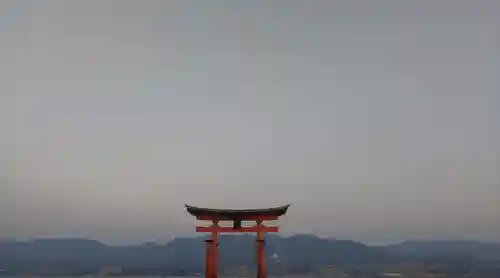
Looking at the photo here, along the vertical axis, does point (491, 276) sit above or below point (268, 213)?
below

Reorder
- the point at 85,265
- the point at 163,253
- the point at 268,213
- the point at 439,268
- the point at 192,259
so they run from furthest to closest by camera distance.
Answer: the point at 85,265 → the point at 163,253 → the point at 192,259 → the point at 439,268 → the point at 268,213

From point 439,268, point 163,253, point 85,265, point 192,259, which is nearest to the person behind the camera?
point 439,268

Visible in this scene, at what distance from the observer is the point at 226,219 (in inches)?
486

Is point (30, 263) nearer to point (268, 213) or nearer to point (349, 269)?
point (349, 269)

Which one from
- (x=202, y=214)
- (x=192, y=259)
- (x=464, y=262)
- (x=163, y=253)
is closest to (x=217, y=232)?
(x=202, y=214)

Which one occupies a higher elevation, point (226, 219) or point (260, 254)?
point (226, 219)

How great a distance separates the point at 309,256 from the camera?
31.4 meters

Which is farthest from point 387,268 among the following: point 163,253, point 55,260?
point 55,260

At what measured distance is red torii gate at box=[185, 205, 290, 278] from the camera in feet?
40.4

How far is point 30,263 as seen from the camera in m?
37.2

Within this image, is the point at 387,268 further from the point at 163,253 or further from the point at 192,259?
the point at 163,253

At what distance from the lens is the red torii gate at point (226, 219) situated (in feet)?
40.4

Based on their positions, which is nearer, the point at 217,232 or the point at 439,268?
the point at 217,232

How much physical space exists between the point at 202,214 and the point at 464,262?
17.0 metres
